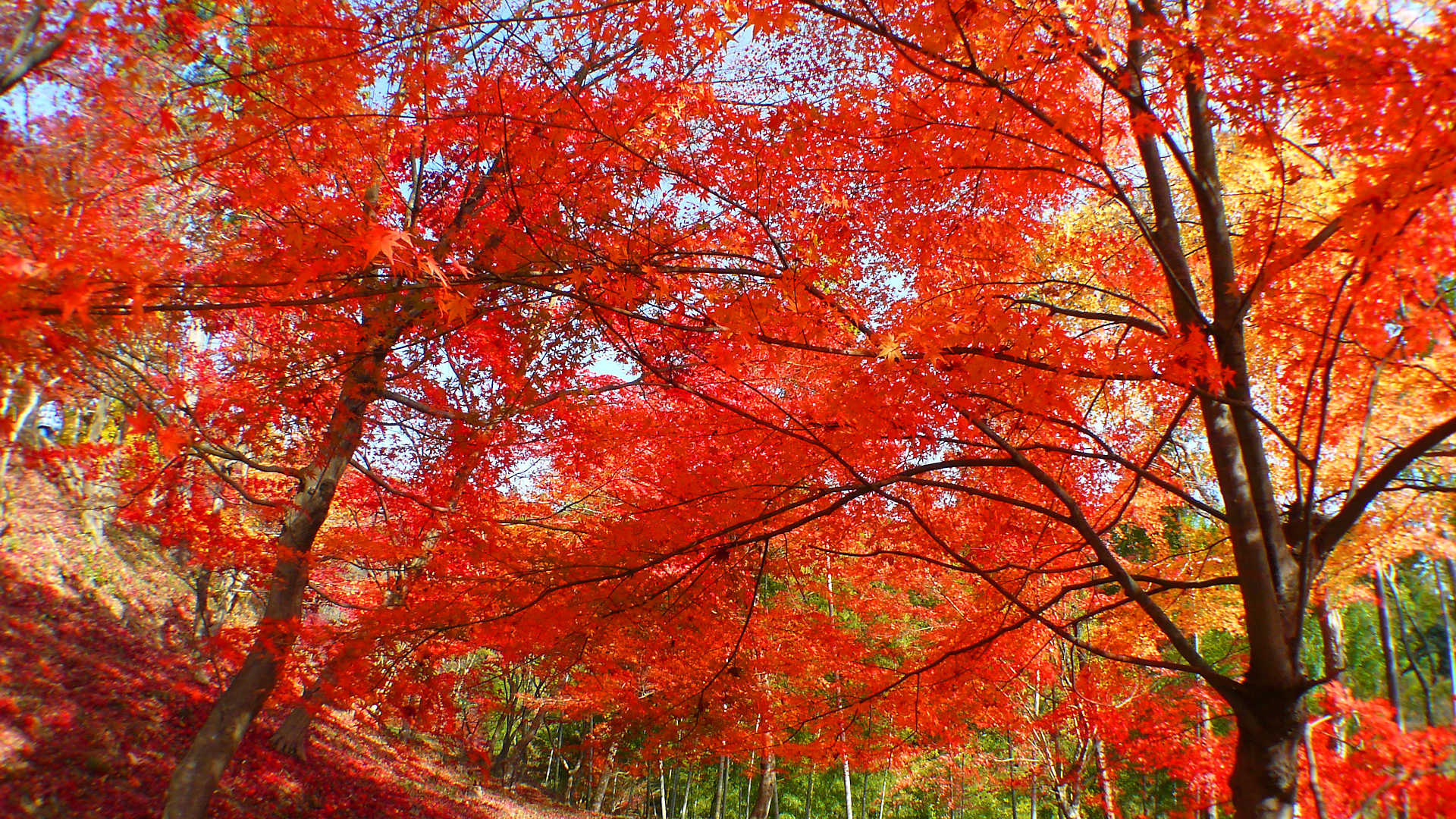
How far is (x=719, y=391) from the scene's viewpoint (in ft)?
27.0

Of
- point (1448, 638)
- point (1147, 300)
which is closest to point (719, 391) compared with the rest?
point (1147, 300)

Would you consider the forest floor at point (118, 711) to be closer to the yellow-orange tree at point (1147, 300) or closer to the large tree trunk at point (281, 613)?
the large tree trunk at point (281, 613)

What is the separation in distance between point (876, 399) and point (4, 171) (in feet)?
26.6

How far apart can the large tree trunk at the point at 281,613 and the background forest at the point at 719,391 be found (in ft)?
0.13

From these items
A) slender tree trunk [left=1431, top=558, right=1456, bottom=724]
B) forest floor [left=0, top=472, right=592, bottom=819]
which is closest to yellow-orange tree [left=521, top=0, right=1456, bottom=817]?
forest floor [left=0, top=472, right=592, bottom=819]

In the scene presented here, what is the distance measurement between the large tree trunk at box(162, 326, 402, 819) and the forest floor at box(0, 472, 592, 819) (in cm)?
224

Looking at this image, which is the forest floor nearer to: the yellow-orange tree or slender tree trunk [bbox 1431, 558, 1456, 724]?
the yellow-orange tree

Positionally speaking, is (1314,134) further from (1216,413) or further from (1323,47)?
(1216,413)

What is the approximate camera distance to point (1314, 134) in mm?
3295

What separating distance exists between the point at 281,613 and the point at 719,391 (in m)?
4.81

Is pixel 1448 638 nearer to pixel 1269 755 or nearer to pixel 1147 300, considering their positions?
pixel 1147 300

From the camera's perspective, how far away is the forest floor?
7.79 metres

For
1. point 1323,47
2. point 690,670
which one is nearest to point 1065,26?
point 1323,47

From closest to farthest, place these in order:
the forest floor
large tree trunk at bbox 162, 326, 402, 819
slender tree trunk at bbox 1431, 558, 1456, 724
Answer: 1. large tree trunk at bbox 162, 326, 402, 819
2. the forest floor
3. slender tree trunk at bbox 1431, 558, 1456, 724
